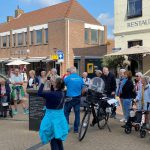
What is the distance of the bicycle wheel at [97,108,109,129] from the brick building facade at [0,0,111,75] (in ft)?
84.9

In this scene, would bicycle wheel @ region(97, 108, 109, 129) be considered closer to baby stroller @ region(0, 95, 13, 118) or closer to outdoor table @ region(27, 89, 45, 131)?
outdoor table @ region(27, 89, 45, 131)

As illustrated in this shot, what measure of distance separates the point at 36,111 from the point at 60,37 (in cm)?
2861

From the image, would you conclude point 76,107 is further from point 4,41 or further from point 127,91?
point 4,41

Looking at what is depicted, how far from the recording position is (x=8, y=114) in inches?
483

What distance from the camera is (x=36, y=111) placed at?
9094mm

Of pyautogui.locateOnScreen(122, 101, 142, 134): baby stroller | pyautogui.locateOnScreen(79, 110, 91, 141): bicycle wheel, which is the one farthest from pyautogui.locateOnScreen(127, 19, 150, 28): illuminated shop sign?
pyautogui.locateOnScreen(79, 110, 91, 141): bicycle wheel

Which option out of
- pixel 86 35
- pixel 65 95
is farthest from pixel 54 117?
pixel 86 35

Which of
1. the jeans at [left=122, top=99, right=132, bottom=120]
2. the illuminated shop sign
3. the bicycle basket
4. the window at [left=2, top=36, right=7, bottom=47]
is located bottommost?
the jeans at [left=122, top=99, right=132, bottom=120]

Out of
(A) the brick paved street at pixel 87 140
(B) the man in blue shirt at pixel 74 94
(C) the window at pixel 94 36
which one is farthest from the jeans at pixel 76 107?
(C) the window at pixel 94 36

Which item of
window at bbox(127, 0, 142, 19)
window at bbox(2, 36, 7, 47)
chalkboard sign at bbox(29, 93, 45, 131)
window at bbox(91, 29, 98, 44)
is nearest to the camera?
chalkboard sign at bbox(29, 93, 45, 131)

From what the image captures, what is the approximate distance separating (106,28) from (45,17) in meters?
8.08

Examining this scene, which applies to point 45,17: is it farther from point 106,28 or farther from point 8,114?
point 8,114

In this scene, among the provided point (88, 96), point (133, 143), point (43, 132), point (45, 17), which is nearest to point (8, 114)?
point (88, 96)

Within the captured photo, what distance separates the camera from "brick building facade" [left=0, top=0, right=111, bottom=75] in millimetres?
37250
